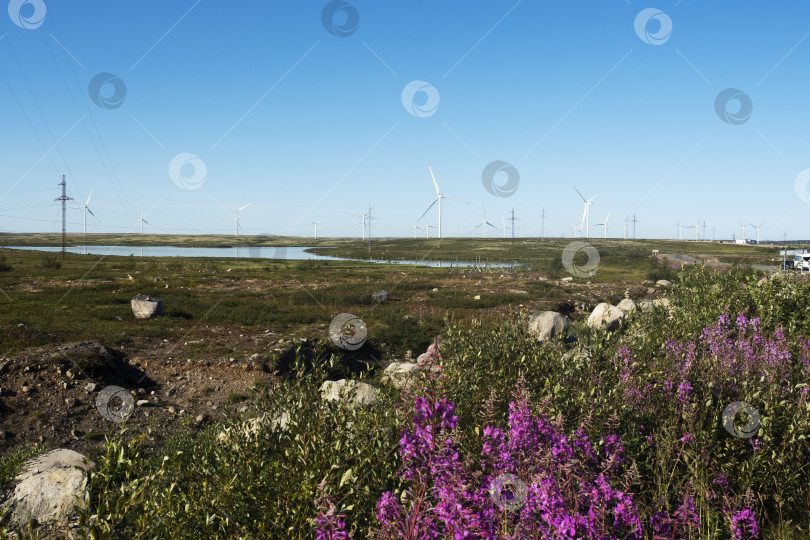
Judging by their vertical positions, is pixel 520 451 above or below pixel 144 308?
above

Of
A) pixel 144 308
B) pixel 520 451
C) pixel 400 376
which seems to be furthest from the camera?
pixel 144 308

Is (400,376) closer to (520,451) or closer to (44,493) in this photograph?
(520,451)

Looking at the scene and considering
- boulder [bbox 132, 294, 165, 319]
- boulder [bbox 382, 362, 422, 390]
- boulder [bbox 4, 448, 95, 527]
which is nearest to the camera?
boulder [bbox 382, 362, 422, 390]

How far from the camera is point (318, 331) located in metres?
24.1

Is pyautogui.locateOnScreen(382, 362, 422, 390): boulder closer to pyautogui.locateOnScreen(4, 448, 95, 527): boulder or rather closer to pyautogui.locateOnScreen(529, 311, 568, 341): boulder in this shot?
pyautogui.locateOnScreen(4, 448, 95, 527): boulder

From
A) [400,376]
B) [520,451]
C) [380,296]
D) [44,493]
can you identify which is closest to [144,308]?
[380,296]

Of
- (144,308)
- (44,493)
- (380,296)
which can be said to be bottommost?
(44,493)

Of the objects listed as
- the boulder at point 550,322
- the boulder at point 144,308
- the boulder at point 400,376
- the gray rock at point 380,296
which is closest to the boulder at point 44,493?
the boulder at point 400,376

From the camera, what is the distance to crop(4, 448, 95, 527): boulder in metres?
7.09

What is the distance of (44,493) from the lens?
7.40 metres

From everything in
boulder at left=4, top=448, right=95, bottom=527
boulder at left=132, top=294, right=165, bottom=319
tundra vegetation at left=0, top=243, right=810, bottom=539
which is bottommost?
boulder at left=4, top=448, right=95, bottom=527

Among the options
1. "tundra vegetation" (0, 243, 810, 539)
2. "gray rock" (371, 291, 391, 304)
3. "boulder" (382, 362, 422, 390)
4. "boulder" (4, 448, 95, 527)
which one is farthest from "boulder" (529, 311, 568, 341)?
"boulder" (4, 448, 95, 527)

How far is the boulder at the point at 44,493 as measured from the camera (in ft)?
23.3

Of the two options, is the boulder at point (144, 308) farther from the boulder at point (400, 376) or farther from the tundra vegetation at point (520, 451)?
the tundra vegetation at point (520, 451)
